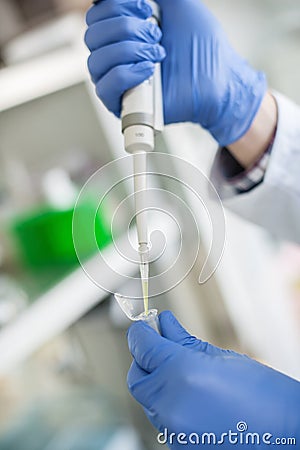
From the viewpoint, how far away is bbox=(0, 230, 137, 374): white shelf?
83 centimetres

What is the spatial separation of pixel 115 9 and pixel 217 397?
462mm

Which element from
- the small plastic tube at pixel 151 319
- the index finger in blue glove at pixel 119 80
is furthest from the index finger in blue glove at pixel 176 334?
the index finger in blue glove at pixel 119 80

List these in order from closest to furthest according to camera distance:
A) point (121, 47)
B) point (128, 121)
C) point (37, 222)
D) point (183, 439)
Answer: point (183, 439)
point (128, 121)
point (121, 47)
point (37, 222)

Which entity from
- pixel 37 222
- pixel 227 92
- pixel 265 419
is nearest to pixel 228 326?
pixel 37 222

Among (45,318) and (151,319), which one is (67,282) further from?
(151,319)

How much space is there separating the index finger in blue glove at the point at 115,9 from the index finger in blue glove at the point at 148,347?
1.26 feet

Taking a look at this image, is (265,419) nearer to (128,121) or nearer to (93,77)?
(128,121)

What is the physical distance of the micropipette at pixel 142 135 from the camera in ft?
1.55

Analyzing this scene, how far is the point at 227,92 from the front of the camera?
0.78 metres

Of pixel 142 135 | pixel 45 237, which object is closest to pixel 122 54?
pixel 142 135

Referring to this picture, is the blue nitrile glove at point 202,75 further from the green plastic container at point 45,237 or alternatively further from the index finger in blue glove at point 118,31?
the green plastic container at point 45,237

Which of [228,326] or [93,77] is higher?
[93,77]

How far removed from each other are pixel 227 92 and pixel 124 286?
15.6 inches

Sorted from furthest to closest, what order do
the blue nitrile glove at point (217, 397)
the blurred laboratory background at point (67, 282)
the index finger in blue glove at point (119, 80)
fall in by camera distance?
the blurred laboratory background at point (67, 282), the index finger in blue glove at point (119, 80), the blue nitrile glove at point (217, 397)
